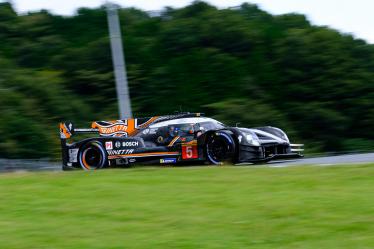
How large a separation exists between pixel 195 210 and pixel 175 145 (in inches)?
264

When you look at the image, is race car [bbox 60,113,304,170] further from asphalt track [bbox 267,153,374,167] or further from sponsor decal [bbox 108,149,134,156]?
asphalt track [bbox 267,153,374,167]

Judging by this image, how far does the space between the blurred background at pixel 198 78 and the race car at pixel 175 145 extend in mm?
22217

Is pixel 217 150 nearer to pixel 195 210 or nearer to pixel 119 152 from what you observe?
pixel 119 152

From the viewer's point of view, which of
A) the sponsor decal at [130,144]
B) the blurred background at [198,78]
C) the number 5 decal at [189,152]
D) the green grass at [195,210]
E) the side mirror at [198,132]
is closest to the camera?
the green grass at [195,210]

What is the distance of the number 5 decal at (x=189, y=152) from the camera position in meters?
14.3

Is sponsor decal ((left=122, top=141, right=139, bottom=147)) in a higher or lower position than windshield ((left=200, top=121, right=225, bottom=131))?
lower

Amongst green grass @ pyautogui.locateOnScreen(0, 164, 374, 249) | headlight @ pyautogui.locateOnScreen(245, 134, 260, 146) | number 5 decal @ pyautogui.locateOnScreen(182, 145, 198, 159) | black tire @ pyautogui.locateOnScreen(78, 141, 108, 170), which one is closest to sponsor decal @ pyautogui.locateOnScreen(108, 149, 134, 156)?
black tire @ pyautogui.locateOnScreen(78, 141, 108, 170)

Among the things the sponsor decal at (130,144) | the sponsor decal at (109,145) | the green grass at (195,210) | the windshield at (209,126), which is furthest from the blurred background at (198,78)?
the green grass at (195,210)

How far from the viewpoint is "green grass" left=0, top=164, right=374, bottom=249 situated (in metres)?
6.64

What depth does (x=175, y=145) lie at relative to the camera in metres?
14.5

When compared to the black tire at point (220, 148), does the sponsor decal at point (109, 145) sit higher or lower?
higher

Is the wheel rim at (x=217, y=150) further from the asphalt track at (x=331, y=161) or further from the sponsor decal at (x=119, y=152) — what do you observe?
the sponsor decal at (x=119, y=152)

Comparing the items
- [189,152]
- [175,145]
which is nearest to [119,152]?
[175,145]

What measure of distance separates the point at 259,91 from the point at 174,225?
40657 millimetres
